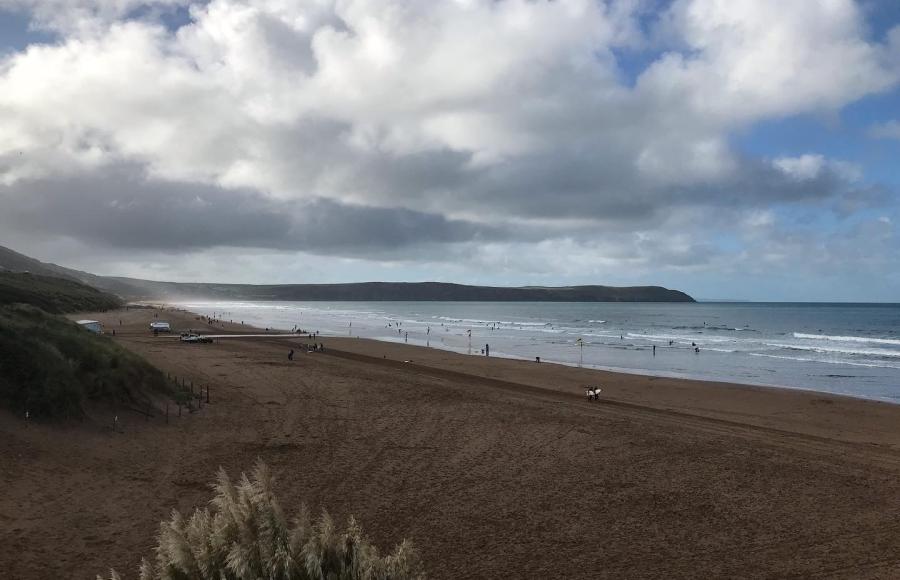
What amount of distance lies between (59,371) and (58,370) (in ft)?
0.11

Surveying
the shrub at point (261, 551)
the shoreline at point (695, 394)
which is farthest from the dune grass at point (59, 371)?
the shoreline at point (695, 394)

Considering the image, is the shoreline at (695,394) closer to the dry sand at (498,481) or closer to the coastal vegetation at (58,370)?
the dry sand at (498,481)

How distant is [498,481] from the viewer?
542 inches

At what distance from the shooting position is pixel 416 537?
10.4 meters

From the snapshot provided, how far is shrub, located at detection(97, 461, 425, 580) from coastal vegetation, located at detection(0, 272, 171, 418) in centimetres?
1250

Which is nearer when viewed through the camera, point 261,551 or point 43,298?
point 261,551

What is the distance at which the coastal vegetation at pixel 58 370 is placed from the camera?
46.0ft

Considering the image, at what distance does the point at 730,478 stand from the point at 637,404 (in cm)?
1188

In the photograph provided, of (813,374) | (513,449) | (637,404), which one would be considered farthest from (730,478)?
(813,374)

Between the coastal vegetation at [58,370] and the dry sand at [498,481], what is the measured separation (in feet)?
2.40

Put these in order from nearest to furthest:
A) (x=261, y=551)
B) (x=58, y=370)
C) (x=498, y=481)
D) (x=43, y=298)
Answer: (x=261, y=551) < (x=498, y=481) < (x=58, y=370) < (x=43, y=298)

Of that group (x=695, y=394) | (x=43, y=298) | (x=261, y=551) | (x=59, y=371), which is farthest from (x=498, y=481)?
(x=43, y=298)

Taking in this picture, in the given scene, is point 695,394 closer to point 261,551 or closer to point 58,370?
point 58,370

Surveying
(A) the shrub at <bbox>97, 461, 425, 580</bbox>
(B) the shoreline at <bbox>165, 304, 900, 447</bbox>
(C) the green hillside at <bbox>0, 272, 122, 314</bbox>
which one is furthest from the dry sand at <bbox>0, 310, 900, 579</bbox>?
(C) the green hillside at <bbox>0, 272, 122, 314</bbox>
